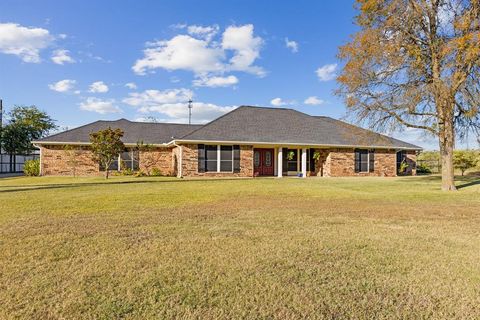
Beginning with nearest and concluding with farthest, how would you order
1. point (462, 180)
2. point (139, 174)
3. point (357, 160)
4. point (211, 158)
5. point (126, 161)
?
point (462, 180) → point (211, 158) → point (139, 174) → point (126, 161) → point (357, 160)

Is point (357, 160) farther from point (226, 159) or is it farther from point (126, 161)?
point (126, 161)

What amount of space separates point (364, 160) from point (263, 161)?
7.57 meters

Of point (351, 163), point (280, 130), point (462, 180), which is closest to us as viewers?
point (462, 180)

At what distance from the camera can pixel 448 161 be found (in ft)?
47.7

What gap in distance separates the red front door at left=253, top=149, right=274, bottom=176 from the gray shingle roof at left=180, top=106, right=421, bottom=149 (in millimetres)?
2036

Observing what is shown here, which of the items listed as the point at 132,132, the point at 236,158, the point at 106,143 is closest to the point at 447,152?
the point at 236,158

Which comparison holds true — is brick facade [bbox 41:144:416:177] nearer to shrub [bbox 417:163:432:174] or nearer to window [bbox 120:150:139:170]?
window [bbox 120:150:139:170]

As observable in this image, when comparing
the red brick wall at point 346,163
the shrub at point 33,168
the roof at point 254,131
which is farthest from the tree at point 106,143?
the red brick wall at point 346,163

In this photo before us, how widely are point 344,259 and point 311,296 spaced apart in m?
1.30

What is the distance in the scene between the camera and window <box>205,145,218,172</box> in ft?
69.9

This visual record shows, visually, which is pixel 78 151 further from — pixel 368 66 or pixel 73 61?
pixel 368 66

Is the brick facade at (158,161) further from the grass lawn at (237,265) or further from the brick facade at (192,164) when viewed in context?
the grass lawn at (237,265)

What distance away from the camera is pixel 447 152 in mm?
14586

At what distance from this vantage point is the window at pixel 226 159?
2153cm
